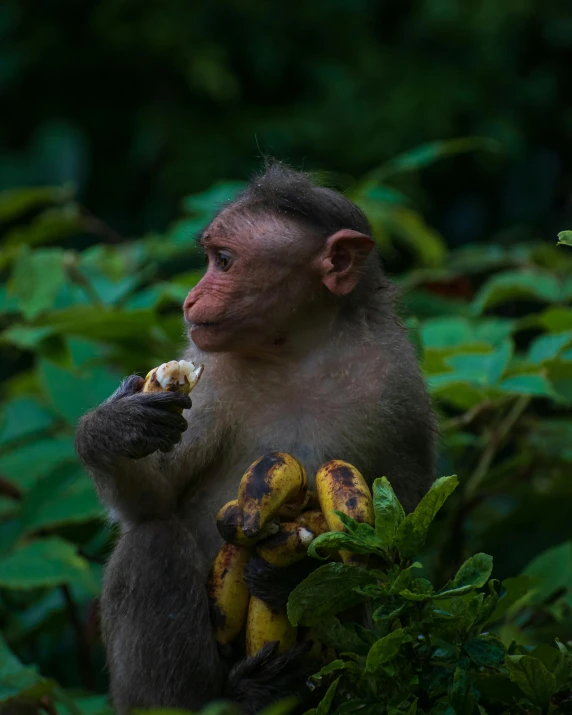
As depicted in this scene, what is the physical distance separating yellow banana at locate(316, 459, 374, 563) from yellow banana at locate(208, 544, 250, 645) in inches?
13.6

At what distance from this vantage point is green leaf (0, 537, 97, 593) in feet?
12.5

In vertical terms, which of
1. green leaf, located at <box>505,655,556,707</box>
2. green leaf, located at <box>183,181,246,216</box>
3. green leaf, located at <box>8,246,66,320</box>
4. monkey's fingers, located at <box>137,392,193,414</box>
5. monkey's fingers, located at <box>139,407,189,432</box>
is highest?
monkey's fingers, located at <box>137,392,193,414</box>

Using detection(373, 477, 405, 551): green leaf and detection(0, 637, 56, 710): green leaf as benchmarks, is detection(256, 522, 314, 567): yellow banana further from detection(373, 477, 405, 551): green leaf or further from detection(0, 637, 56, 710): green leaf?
detection(0, 637, 56, 710): green leaf

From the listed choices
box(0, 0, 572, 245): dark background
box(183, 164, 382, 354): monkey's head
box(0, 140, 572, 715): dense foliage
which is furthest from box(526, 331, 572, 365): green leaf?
box(0, 0, 572, 245): dark background

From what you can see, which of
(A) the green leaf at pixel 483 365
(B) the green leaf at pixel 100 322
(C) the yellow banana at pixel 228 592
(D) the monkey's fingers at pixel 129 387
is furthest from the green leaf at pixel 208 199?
(C) the yellow banana at pixel 228 592

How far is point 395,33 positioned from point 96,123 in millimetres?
2705

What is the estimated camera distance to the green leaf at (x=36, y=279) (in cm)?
441

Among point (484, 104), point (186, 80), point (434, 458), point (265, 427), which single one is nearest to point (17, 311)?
point (265, 427)

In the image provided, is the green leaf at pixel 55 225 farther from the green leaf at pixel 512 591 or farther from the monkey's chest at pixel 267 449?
the green leaf at pixel 512 591

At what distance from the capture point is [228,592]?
3.09 meters

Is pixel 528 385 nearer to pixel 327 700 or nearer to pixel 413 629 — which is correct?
pixel 413 629

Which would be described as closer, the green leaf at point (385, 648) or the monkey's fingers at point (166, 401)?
the green leaf at point (385, 648)

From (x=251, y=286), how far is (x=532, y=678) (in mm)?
1450

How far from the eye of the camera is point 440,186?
9.93m
